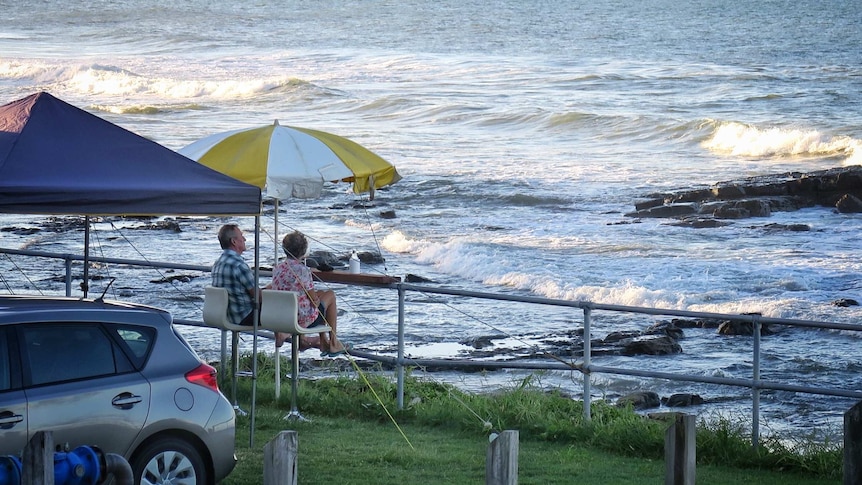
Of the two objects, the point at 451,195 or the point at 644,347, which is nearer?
the point at 644,347

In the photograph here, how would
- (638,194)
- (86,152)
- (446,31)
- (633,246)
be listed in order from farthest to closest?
(446,31) < (638,194) < (633,246) < (86,152)

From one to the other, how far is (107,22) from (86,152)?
109 meters

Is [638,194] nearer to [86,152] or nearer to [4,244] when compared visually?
[4,244]

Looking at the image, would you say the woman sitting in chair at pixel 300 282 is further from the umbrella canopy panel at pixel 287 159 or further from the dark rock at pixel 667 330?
the dark rock at pixel 667 330

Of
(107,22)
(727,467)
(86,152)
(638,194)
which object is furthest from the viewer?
(107,22)

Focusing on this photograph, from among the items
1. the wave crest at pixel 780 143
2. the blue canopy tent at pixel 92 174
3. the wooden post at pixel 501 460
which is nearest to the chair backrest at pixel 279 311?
the blue canopy tent at pixel 92 174

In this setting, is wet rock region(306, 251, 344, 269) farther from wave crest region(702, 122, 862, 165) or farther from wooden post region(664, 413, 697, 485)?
wave crest region(702, 122, 862, 165)

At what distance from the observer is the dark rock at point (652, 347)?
49.9 feet

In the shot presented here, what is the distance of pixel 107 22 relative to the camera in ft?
365

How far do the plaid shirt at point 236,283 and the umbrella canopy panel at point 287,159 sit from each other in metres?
0.60

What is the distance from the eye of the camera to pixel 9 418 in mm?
5762

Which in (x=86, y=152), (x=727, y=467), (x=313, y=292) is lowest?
(x=727, y=467)

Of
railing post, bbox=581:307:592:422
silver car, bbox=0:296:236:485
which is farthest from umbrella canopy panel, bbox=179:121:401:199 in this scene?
silver car, bbox=0:296:236:485

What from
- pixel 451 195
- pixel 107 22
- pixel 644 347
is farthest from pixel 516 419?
pixel 107 22
